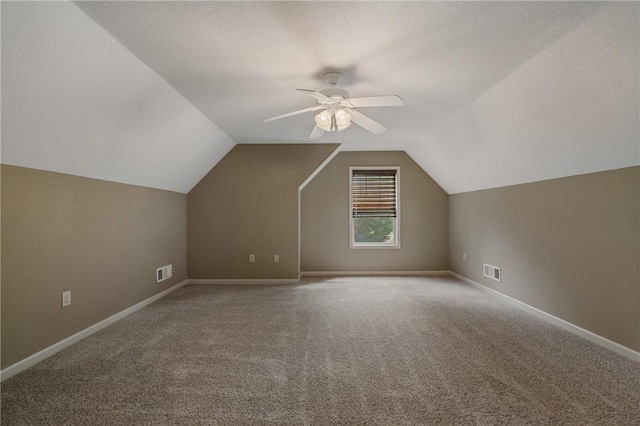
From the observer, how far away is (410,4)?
66.7 inches

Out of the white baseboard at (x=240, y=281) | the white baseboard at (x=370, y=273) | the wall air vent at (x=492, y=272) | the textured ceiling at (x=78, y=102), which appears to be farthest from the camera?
the white baseboard at (x=370, y=273)

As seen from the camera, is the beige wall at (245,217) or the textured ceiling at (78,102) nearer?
the textured ceiling at (78,102)

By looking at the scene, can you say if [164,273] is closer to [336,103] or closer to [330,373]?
[330,373]

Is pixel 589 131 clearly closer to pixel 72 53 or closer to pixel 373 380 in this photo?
pixel 373 380

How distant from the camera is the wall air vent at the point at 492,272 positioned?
13.7 feet

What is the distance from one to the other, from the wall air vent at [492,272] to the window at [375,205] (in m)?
1.68

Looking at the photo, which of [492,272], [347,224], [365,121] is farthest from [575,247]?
[347,224]

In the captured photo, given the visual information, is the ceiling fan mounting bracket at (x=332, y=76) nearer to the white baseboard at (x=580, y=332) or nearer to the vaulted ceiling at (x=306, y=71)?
the vaulted ceiling at (x=306, y=71)

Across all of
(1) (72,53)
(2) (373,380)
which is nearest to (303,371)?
(2) (373,380)

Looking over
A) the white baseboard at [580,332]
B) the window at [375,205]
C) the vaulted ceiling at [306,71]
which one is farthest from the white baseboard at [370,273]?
the vaulted ceiling at [306,71]

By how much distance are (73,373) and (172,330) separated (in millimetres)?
884

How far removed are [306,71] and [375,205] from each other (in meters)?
3.70

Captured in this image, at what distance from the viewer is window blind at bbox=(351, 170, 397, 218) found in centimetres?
581

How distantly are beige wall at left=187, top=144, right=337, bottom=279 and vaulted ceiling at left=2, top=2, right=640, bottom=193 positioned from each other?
1548 mm
